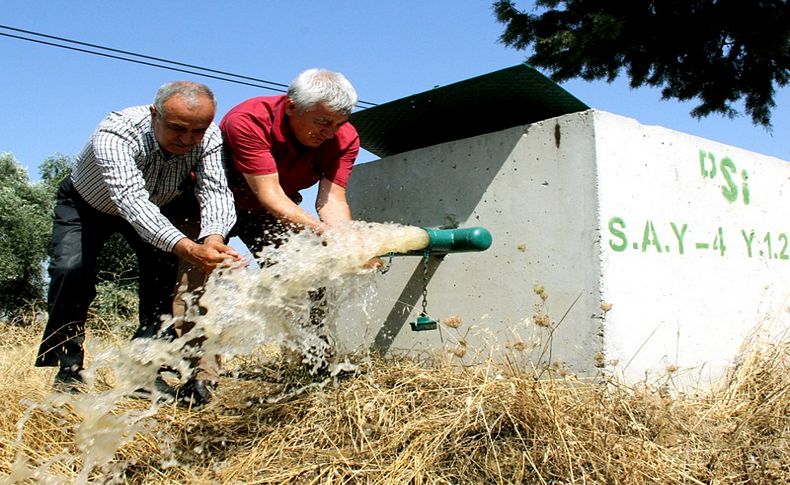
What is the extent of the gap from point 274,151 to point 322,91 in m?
0.38

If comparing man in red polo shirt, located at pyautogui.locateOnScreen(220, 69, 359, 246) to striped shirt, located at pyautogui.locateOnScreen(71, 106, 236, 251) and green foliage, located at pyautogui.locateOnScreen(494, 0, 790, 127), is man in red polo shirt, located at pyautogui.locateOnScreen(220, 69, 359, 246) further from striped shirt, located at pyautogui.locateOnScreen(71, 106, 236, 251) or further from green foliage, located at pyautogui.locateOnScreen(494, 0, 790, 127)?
green foliage, located at pyautogui.locateOnScreen(494, 0, 790, 127)

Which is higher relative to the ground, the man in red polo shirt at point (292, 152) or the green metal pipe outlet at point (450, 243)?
the man in red polo shirt at point (292, 152)

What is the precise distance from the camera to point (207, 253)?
252cm

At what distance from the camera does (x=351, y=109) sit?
288 cm

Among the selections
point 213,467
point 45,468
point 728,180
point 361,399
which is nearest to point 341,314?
→ point 361,399

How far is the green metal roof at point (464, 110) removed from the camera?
307cm

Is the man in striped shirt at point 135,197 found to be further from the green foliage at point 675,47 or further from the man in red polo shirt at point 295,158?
the green foliage at point 675,47

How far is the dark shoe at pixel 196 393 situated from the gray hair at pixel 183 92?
3.56ft

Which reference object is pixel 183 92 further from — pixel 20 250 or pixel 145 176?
pixel 20 250

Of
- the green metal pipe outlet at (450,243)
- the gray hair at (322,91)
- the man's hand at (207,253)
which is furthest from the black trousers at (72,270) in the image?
the green metal pipe outlet at (450,243)

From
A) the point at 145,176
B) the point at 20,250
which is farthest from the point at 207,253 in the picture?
the point at 20,250

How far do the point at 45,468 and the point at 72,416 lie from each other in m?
0.41

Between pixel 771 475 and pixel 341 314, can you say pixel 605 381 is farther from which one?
pixel 341 314

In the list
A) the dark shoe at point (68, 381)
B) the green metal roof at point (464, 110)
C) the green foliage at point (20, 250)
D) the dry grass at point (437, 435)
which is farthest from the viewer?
the green foliage at point (20, 250)
